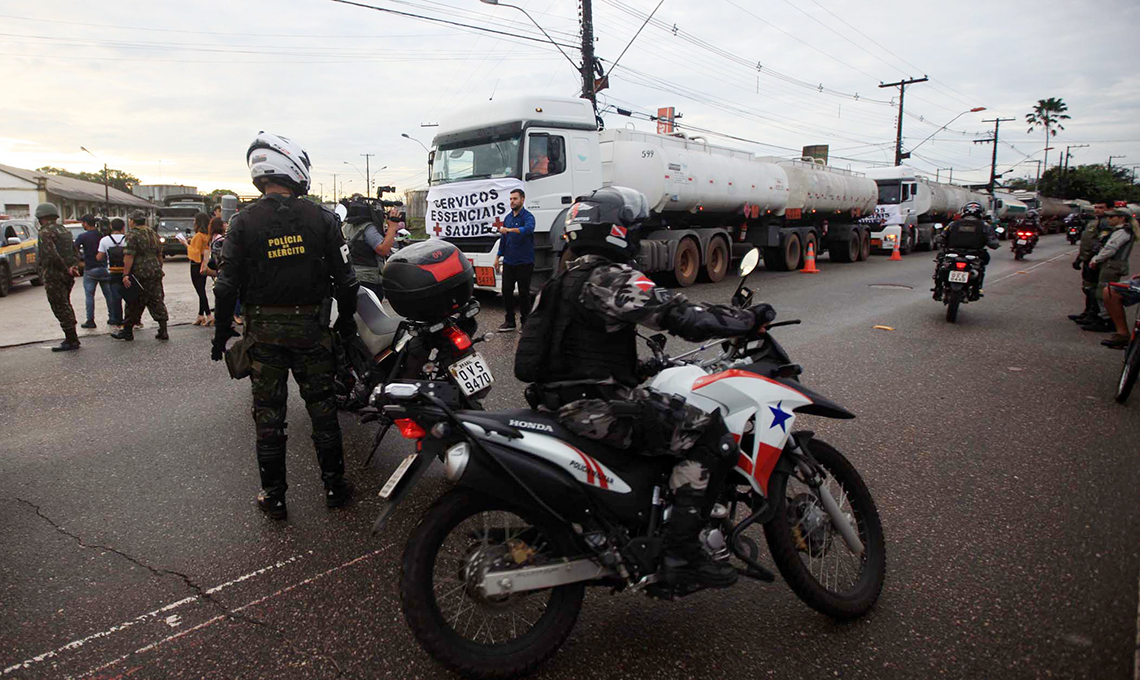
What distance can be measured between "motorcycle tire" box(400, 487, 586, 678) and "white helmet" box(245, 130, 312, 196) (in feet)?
7.36

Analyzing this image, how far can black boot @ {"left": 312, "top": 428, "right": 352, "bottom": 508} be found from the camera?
150 inches

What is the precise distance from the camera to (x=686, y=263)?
49.6 ft

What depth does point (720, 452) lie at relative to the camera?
247 centimetres

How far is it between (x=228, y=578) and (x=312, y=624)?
0.63 metres

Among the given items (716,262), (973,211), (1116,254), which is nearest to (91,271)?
(716,262)

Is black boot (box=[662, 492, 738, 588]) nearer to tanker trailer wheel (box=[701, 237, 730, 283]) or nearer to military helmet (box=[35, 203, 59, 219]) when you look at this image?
military helmet (box=[35, 203, 59, 219])

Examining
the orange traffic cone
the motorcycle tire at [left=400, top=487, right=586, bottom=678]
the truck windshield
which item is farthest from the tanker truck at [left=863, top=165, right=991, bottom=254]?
the motorcycle tire at [left=400, top=487, right=586, bottom=678]

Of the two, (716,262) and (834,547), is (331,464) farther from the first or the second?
(716,262)

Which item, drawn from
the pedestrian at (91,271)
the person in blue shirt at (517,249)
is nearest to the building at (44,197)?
the pedestrian at (91,271)

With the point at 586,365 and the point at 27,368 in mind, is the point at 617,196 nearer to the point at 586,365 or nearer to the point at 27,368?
the point at 586,365

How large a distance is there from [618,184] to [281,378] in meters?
10.7

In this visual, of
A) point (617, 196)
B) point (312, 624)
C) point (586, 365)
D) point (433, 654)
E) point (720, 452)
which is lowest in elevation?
point (312, 624)

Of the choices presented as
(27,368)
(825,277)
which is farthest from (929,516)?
(825,277)

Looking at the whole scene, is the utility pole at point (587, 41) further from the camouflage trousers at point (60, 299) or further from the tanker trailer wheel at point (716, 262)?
the camouflage trousers at point (60, 299)
